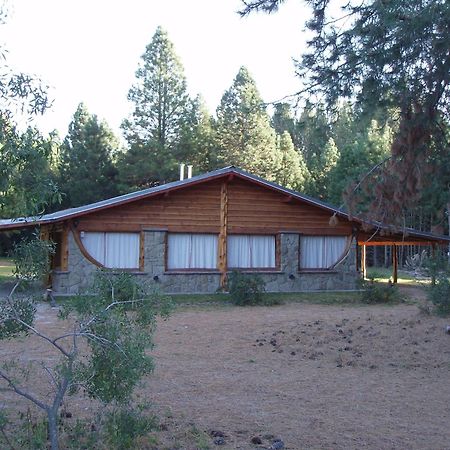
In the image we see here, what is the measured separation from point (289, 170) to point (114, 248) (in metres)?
27.6

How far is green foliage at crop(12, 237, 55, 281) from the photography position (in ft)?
15.2

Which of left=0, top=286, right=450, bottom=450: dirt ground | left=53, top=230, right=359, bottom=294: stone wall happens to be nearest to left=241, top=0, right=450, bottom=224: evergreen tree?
left=0, top=286, right=450, bottom=450: dirt ground

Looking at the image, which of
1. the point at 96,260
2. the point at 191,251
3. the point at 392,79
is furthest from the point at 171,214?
the point at 392,79

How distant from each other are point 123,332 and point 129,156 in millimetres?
39540

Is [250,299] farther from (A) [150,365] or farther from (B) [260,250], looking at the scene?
(A) [150,365]

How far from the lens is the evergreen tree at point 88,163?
43750 mm

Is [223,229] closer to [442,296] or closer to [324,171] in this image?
[442,296]

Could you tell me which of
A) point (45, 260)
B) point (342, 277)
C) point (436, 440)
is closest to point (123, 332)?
point (45, 260)

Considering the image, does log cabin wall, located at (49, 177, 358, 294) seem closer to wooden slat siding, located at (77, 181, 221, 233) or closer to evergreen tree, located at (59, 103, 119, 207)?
wooden slat siding, located at (77, 181, 221, 233)

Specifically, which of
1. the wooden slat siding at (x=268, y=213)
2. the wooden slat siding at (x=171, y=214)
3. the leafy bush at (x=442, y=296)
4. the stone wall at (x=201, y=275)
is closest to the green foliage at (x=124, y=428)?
the leafy bush at (x=442, y=296)

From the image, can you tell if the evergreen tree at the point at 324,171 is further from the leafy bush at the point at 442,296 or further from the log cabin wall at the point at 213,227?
the leafy bush at the point at 442,296

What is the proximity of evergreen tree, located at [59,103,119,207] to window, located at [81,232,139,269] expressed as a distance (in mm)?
25723

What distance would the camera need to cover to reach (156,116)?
4334cm

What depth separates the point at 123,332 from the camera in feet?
14.9
